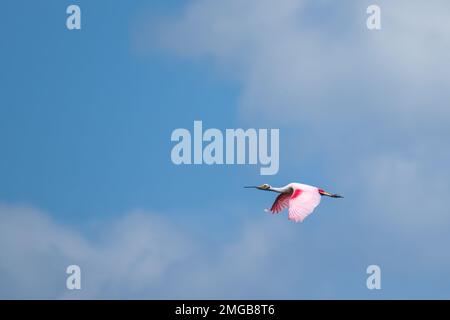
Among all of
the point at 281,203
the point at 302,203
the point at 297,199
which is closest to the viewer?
the point at 302,203

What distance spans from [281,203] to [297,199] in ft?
8.18

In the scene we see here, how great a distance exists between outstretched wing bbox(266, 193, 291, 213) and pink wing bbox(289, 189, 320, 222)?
1.48 metres

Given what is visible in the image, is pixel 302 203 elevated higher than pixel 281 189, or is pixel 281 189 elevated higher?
pixel 281 189

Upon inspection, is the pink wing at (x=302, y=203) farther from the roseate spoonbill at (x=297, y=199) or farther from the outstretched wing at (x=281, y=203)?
the outstretched wing at (x=281, y=203)

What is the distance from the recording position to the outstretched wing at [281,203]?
50250 mm

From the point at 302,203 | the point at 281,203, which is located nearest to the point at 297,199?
the point at 302,203

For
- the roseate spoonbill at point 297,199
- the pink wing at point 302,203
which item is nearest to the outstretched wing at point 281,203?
the roseate spoonbill at point 297,199

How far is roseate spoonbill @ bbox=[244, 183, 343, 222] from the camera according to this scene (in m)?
46.8

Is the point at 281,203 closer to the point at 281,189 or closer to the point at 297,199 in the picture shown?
the point at 281,189

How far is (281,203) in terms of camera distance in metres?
50.4

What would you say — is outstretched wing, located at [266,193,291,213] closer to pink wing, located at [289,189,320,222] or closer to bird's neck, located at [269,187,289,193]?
bird's neck, located at [269,187,289,193]

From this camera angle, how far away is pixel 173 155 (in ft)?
163
